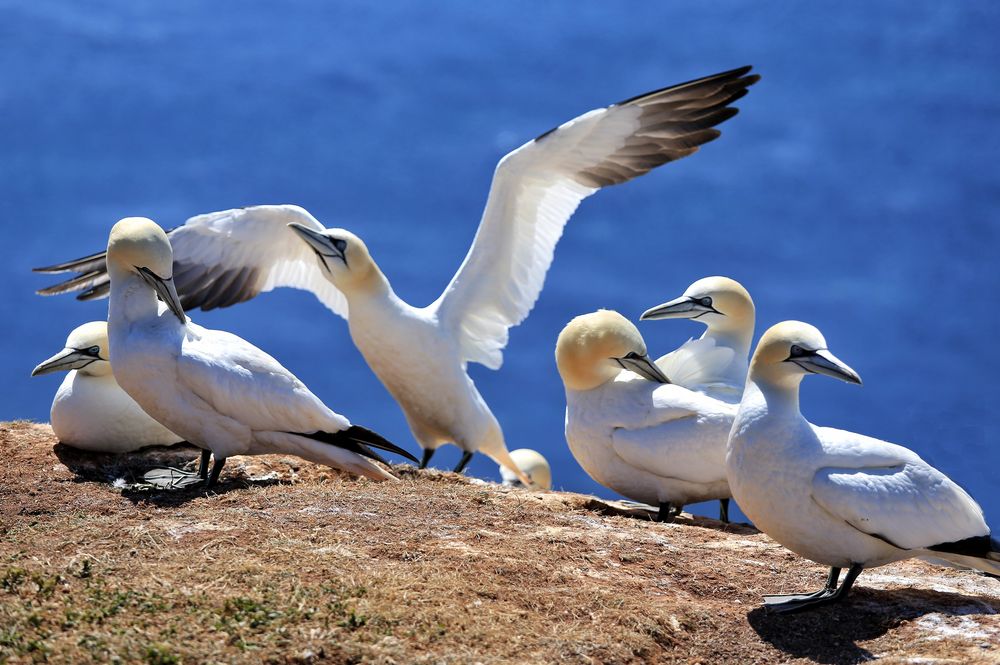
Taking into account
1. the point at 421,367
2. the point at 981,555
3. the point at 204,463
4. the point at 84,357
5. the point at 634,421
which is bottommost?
the point at 981,555

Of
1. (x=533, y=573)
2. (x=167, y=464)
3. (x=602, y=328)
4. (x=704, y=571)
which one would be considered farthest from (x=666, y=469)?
(x=167, y=464)

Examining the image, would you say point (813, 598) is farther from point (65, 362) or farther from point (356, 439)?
point (65, 362)

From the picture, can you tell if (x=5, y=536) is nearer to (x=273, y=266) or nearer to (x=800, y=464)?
(x=800, y=464)

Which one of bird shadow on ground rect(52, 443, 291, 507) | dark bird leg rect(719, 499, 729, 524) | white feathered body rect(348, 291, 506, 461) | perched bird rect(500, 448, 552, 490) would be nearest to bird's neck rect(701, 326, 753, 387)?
dark bird leg rect(719, 499, 729, 524)

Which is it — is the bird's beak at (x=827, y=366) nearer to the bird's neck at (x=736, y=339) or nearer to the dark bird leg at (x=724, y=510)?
the dark bird leg at (x=724, y=510)

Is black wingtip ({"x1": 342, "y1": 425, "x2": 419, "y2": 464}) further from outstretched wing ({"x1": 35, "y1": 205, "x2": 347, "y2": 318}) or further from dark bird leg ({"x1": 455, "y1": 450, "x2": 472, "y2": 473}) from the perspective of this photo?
outstretched wing ({"x1": 35, "y1": 205, "x2": 347, "y2": 318})

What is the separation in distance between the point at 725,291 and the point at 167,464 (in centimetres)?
371

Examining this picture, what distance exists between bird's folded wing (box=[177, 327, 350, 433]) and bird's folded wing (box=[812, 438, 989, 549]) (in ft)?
10.2

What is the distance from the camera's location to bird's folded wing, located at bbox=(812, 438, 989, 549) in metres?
4.94

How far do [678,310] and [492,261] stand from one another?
5.22ft

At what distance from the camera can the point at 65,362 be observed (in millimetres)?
8031

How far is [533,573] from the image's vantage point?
5148mm

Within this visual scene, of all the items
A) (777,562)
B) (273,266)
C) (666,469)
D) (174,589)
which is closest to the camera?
(174,589)

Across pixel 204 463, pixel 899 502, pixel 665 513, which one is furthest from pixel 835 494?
pixel 204 463
